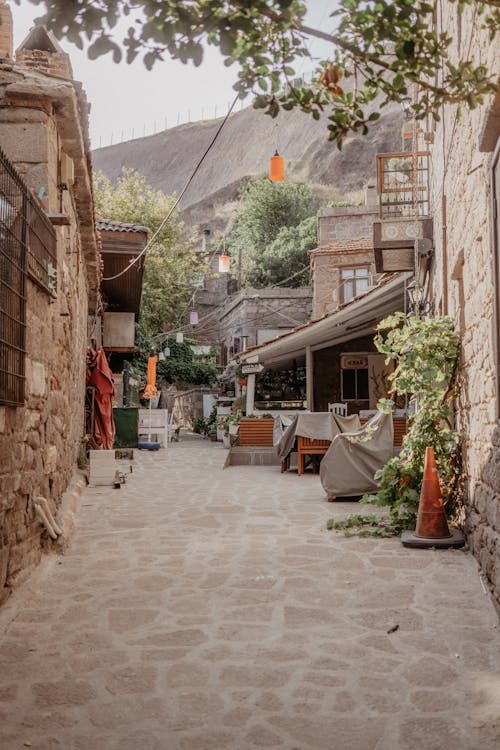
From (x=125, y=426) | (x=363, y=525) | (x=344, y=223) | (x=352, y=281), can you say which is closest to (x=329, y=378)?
(x=352, y=281)

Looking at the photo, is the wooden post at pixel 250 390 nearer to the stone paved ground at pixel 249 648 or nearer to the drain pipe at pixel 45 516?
the stone paved ground at pixel 249 648

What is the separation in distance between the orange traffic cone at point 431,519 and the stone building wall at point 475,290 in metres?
0.23

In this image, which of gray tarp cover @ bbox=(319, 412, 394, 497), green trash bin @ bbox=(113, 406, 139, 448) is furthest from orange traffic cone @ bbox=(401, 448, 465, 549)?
green trash bin @ bbox=(113, 406, 139, 448)

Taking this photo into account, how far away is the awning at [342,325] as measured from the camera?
489 inches

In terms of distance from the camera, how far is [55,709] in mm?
2668

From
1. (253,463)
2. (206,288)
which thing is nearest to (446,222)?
(253,463)

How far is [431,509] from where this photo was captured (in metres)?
5.70

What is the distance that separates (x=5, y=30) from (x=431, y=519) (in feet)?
19.3

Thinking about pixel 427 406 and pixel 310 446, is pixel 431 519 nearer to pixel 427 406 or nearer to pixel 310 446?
pixel 427 406

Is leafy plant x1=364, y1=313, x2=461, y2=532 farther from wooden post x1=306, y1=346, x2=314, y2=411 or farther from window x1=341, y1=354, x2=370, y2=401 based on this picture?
window x1=341, y1=354, x2=370, y2=401

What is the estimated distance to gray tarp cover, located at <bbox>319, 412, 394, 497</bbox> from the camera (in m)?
8.47

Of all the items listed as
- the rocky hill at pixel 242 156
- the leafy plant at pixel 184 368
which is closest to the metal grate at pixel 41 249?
the leafy plant at pixel 184 368

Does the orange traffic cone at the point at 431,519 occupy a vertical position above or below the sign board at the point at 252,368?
below

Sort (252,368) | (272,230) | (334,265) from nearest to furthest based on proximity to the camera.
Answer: (252,368) < (334,265) < (272,230)
